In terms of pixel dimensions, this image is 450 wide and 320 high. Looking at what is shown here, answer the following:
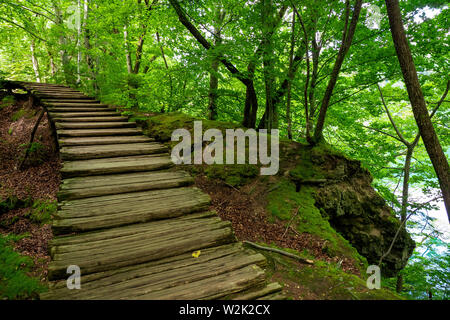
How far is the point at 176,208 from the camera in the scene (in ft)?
9.66

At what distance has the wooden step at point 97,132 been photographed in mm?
4855

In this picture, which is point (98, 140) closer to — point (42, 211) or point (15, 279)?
point (42, 211)

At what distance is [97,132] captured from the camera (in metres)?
5.16

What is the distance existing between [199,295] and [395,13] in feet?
16.5

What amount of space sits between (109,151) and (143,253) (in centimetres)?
270

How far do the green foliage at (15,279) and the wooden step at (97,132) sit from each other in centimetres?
227

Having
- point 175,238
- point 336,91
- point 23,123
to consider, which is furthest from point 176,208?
point 23,123

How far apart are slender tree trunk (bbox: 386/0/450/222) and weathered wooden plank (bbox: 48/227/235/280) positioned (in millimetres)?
3781

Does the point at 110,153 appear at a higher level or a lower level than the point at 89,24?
lower

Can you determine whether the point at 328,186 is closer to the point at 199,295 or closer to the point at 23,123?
the point at 199,295

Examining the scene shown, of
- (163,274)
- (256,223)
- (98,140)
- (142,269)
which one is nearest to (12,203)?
(98,140)

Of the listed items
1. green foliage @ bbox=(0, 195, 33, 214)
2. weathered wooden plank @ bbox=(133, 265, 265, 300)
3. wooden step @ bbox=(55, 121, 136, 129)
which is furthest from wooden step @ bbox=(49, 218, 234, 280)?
green foliage @ bbox=(0, 195, 33, 214)

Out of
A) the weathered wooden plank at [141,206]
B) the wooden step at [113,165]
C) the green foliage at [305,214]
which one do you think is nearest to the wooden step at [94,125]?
the wooden step at [113,165]

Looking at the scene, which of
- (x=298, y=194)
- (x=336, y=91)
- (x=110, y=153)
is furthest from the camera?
(x=336, y=91)
